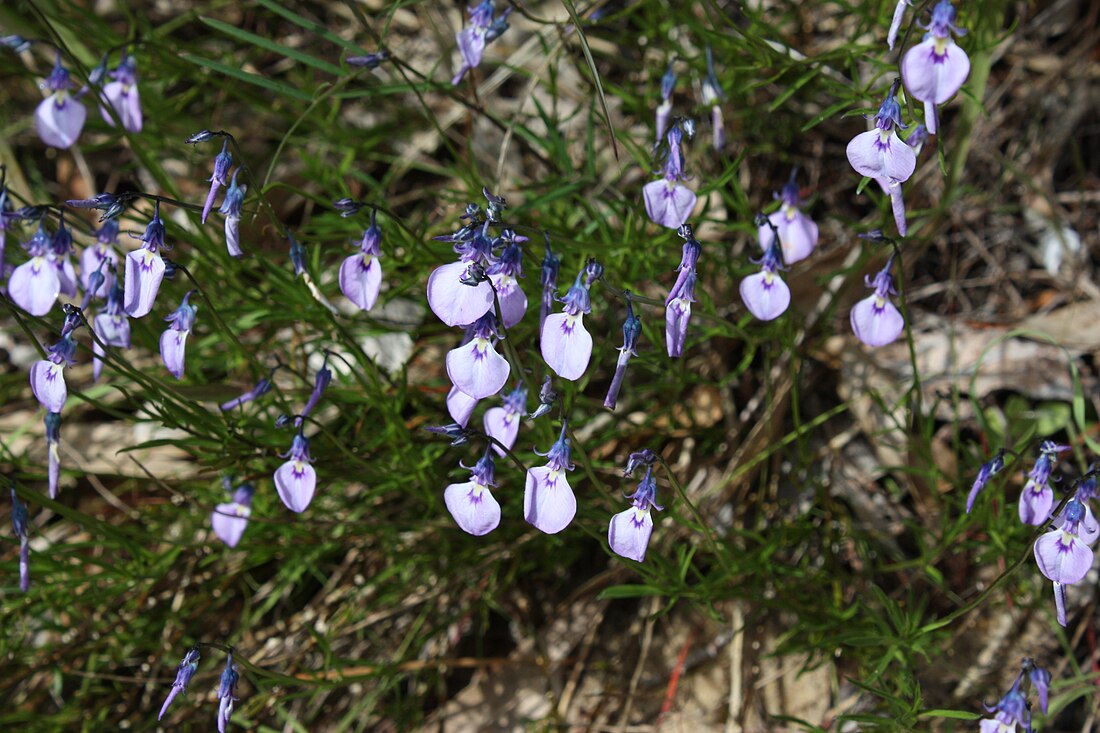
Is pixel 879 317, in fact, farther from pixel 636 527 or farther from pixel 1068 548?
pixel 636 527

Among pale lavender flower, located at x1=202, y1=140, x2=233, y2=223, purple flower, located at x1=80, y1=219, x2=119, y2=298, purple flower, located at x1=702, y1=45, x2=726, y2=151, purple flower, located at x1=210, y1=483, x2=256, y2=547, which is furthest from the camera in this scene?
purple flower, located at x1=702, y1=45, x2=726, y2=151

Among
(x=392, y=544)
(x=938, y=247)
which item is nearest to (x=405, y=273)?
(x=392, y=544)

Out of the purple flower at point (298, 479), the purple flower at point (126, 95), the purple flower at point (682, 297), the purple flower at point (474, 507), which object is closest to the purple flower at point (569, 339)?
the purple flower at point (682, 297)

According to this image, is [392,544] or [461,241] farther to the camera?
[392,544]

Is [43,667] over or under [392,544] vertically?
under

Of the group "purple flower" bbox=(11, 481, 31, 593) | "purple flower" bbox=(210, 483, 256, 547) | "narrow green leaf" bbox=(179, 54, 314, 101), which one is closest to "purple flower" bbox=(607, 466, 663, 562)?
"purple flower" bbox=(210, 483, 256, 547)

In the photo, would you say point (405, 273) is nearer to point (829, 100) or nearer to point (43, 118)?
point (43, 118)

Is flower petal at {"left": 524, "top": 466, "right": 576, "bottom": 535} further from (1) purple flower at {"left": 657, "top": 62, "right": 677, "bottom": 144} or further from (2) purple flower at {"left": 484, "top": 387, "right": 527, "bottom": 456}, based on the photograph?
(1) purple flower at {"left": 657, "top": 62, "right": 677, "bottom": 144}
